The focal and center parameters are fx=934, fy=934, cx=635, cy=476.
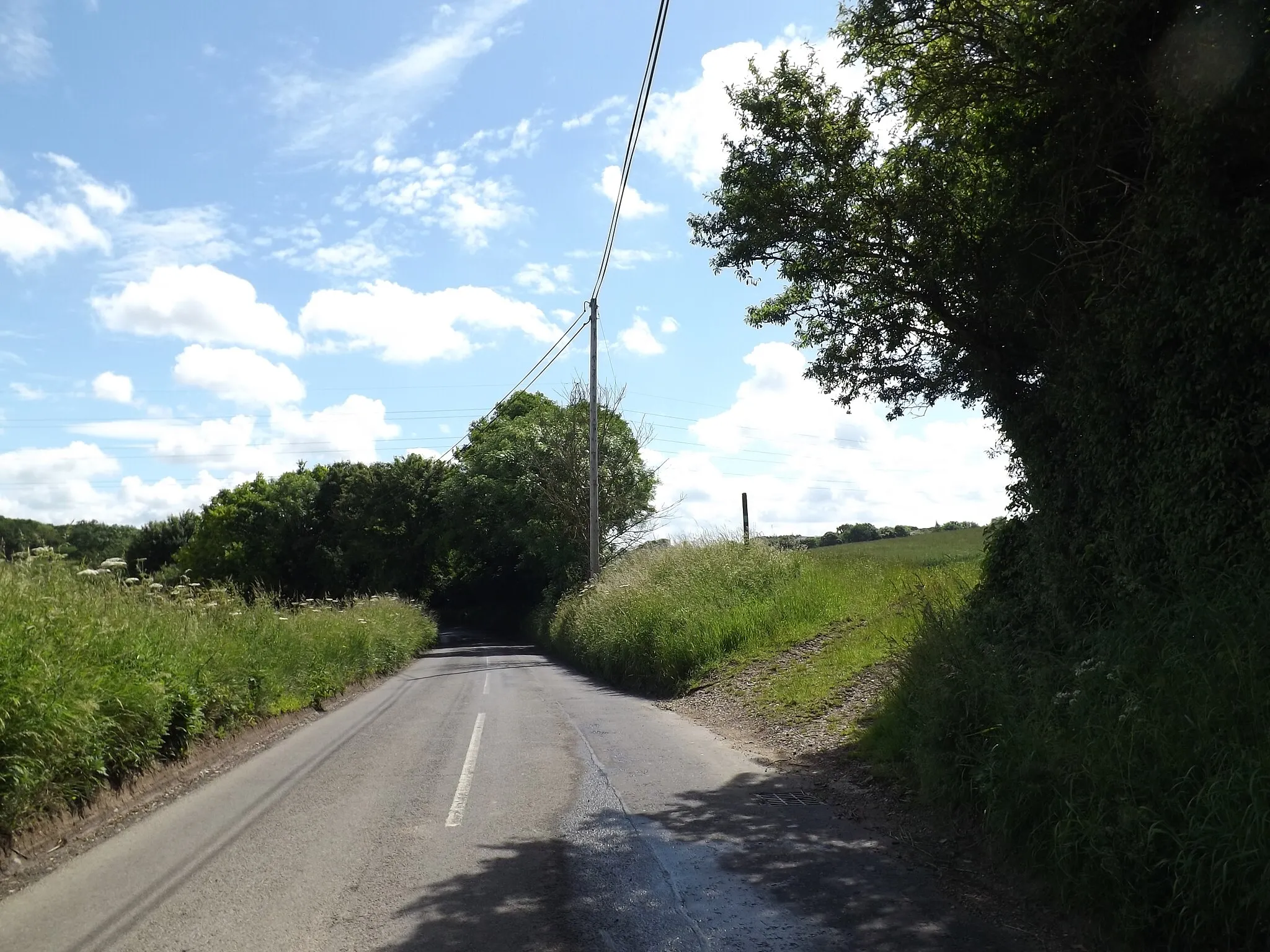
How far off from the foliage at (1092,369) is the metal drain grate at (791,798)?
3.14 feet

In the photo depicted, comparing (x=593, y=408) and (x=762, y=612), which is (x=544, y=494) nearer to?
(x=593, y=408)

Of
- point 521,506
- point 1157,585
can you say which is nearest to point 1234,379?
point 1157,585

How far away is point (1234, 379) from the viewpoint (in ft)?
19.5

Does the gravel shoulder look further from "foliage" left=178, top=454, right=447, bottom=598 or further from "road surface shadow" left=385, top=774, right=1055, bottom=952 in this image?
"foliage" left=178, top=454, right=447, bottom=598

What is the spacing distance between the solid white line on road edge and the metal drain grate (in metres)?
2.59

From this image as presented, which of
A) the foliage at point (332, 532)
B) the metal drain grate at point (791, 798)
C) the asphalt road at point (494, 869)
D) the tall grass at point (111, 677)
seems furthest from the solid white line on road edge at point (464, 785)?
the foliage at point (332, 532)

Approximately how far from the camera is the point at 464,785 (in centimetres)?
905

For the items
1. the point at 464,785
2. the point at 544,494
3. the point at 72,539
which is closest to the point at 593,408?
the point at 544,494

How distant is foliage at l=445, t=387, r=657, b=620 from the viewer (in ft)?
130

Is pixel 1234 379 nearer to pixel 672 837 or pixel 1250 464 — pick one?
pixel 1250 464

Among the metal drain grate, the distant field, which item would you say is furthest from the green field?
the metal drain grate

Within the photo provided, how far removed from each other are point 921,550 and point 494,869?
2465 cm

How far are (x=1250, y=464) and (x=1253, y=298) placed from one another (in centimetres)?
105

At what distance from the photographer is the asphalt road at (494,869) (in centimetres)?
503
